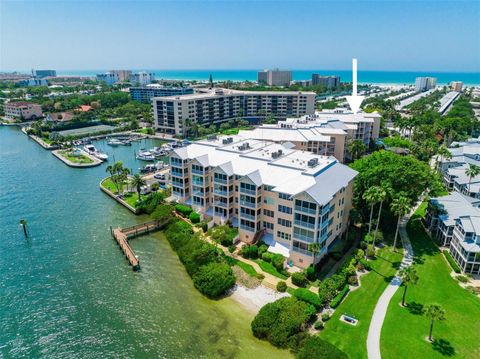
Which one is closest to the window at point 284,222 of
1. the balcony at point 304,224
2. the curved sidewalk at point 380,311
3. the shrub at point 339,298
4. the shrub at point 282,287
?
the balcony at point 304,224

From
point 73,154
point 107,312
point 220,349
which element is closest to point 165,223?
point 107,312

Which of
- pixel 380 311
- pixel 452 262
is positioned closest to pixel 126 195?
pixel 380 311

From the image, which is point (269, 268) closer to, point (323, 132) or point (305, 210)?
point (305, 210)

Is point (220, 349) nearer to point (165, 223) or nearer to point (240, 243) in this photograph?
point (240, 243)

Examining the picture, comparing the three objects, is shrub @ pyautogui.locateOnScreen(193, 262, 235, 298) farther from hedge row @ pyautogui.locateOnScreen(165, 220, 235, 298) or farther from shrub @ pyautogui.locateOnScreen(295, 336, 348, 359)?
shrub @ pyautogui.locateOnScreen(295, 336, 348, 359)

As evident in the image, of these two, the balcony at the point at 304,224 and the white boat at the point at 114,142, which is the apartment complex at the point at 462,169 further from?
the white boat at the point at 114,142

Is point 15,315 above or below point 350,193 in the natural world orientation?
below

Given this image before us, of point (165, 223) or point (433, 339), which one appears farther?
point (165, 223)
